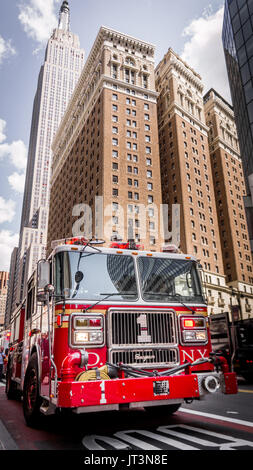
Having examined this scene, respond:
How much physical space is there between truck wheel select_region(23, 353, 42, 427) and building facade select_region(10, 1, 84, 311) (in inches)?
5708

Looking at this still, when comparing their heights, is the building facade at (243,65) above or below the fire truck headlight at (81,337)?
above

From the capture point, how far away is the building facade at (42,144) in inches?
6235

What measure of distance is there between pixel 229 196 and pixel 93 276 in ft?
229

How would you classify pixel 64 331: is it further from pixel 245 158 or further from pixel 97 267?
pixel 245 158

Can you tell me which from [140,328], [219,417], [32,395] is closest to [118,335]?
[140,328]

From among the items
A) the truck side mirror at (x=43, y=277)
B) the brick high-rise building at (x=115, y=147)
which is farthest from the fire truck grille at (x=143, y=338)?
the brick high-rise building at (x=115, y=147)

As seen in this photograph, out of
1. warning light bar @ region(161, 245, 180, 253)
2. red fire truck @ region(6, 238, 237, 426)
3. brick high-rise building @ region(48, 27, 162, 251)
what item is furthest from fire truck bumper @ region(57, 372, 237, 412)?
brick high-rise building @ region(48, 27, 162, 251)

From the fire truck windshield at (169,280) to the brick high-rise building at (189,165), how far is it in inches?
1887

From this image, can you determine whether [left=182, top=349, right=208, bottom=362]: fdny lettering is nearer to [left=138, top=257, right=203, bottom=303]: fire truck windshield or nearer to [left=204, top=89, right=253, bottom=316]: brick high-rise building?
[left=138, top=257, right=203, bottom=303]: fire truck windshield

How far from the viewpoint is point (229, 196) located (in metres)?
71.1

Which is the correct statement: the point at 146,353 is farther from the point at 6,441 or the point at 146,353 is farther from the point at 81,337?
the point at 6,441

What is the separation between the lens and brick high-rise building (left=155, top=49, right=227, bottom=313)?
57.2m

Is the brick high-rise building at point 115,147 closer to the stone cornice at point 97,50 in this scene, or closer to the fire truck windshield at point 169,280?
the stone cornice at point 97,50

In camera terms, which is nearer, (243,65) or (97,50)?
(243,65)
